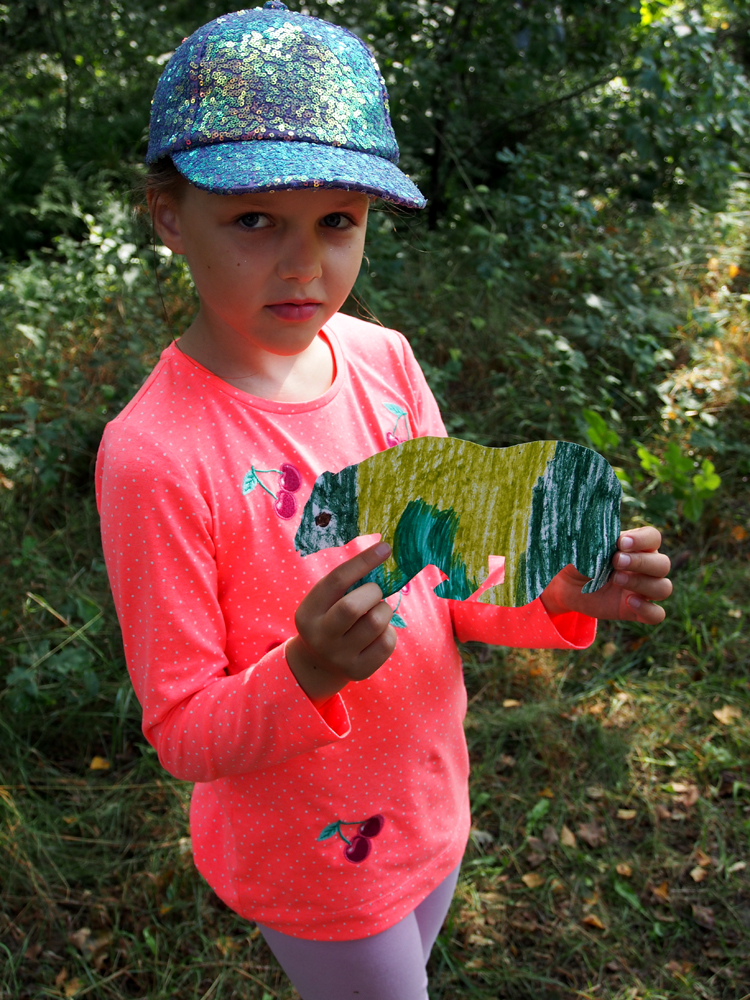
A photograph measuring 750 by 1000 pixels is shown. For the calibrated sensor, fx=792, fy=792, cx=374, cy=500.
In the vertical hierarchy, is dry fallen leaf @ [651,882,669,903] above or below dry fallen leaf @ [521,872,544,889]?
below

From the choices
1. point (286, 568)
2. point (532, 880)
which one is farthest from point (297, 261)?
point (532, 880)

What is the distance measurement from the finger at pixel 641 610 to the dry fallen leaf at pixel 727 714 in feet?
5.68

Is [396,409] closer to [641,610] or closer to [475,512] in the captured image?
[475,512]

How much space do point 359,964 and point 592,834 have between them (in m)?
1.36

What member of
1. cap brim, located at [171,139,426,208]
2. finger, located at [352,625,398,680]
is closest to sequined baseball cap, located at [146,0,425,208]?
cap brim, located at [171,139,426,208]

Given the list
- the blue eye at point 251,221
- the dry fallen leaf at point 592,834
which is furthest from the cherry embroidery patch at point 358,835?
the dry fallen leaf at point 592,834

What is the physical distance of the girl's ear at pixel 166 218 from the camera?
3.50ft

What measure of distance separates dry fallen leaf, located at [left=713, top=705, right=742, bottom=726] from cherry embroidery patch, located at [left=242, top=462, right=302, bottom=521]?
6.62ft

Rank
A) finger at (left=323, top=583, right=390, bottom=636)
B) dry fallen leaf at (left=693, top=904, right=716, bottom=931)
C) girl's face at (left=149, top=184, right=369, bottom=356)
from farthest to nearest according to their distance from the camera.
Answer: dry fallen leaf at (left=693, top=904, right=716, bottom=931) < girl's face at (left=149, top=184, right=369, bottom=356) < finger at (left=323, top=583, right=390, bottom=636)

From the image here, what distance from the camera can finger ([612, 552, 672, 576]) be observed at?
997mm

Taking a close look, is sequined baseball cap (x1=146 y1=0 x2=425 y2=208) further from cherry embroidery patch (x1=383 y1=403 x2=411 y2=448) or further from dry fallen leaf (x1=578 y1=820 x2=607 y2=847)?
dry fallen leaf (x1=578 y1=820 x2=607 y2=847)

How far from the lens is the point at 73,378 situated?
320 cm

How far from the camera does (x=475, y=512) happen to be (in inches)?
38.5

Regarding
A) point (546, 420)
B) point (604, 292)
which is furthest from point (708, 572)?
point (604, 292)
